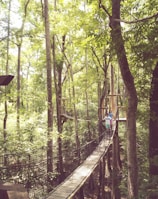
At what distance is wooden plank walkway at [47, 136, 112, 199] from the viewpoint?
6145 mm

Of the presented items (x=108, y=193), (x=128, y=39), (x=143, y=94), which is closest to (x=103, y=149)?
(x=108, y=193)

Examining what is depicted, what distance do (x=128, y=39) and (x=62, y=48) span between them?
360 inches

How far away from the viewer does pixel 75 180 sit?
725 centimetres

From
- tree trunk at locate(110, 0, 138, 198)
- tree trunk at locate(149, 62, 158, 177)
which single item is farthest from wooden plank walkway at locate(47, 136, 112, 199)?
tree trunk at locate(149, 62, 158, 177)

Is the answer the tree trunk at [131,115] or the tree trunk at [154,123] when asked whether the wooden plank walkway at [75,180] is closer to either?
the tree trunk at [131,115]

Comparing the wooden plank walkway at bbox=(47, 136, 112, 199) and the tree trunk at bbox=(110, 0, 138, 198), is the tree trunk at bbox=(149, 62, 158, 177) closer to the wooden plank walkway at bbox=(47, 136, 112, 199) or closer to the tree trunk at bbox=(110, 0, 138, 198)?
the tree trunk at bbox=(110, 0, 138, 198)

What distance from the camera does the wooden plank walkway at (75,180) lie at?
614 cm

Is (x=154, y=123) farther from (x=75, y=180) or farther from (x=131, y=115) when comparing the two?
(x=75, y=180)

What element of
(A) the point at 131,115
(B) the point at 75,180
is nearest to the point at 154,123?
(A) the point at 131,115

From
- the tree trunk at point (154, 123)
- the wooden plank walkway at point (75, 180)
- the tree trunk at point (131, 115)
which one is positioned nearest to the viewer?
the tree trunk at point (131, 115)

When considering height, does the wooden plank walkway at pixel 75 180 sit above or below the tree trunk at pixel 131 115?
below

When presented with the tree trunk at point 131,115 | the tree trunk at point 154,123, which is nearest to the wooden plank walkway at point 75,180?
the tree trunk at point 131,115

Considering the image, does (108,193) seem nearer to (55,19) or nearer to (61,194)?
(61,194)

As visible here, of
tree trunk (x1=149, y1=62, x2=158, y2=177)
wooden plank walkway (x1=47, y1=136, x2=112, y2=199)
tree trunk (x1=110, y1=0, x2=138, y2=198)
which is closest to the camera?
tree trunk (x1=110, y1=0, x2=138, y2=198)
